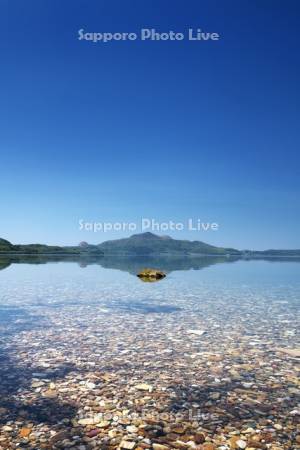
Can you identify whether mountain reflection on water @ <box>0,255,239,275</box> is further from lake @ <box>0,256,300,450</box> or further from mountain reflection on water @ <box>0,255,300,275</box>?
lake @ <box>0,256,300,450</box>

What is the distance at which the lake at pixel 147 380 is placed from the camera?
6.12 m

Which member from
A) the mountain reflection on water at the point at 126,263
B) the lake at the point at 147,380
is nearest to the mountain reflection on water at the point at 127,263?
the mountain reflection on water at the point at 126,263

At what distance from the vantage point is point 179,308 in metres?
19.5

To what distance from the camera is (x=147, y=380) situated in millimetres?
8664

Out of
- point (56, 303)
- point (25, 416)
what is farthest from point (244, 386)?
point (56, 303)

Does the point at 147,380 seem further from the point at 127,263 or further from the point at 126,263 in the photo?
the point at 127,263

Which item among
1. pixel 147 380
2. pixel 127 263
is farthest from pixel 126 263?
pixel 147 380

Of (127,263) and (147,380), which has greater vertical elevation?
(127,263)

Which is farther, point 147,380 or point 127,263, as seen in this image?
point 127,263

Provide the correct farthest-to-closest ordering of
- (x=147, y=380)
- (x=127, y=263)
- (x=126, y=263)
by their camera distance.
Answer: (x=127, y=263)
(x=126, y=263)
(x=147, y=380)

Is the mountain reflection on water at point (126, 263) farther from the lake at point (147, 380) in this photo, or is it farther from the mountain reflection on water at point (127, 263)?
the lake at point (147, 380)

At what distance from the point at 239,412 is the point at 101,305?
44.9ft

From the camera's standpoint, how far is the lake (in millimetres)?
6125

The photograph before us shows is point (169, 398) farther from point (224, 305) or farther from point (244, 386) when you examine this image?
point (224, 305)
